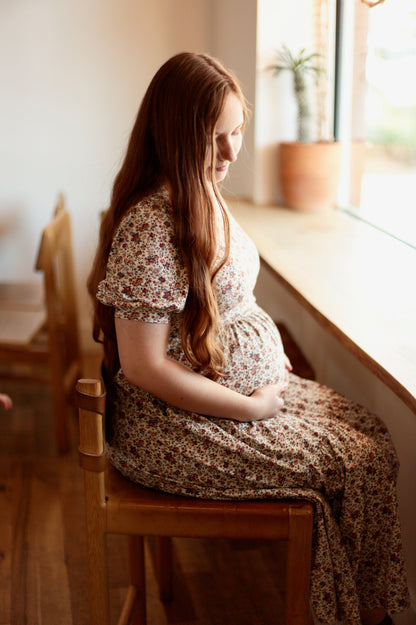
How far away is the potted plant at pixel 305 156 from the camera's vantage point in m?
2.39

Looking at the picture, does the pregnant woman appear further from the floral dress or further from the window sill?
the window sill

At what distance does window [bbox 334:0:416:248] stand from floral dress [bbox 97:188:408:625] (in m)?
0.89

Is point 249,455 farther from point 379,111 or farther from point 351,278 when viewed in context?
point 379,111

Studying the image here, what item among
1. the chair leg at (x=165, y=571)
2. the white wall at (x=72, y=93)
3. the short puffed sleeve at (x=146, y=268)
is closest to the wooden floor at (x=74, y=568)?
the chair leg at (x=165, y=571)

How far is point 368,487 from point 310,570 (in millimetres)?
181

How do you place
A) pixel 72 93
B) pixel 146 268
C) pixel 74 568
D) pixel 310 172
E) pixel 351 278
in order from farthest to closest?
pixel 72 93, pixel 310 172, pixel 74 568, pixel 351 278, pixel 146 268

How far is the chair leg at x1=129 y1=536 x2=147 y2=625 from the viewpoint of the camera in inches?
62.2

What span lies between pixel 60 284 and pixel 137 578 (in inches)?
50.1

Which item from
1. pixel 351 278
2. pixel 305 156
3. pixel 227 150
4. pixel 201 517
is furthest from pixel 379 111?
pixel 201 517

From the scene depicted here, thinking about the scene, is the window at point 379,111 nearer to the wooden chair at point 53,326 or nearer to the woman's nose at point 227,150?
the woman's nose at point 227,150

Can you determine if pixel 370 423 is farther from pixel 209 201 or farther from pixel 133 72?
pixel 133 72

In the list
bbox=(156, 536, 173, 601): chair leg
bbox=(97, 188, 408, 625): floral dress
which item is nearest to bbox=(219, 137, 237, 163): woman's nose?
bbox=(97, 188, 408, 625): floral dress

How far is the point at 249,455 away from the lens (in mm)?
1271

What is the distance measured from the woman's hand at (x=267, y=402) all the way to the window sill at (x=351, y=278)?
17cm
